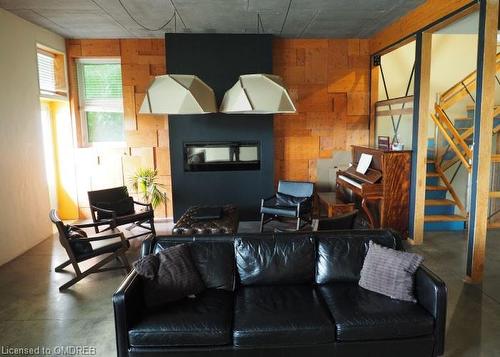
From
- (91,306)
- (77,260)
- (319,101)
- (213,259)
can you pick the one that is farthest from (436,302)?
(319,101)

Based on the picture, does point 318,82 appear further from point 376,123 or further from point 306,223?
point 306,223

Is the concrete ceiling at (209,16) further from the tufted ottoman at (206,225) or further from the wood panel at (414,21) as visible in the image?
the tufted ottoman at (206,225)

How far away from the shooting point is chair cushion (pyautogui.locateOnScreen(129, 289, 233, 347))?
227 cm

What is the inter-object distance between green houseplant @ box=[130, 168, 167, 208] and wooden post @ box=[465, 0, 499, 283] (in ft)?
15.6

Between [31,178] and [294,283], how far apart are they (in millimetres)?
4241

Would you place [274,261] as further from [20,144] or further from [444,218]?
[20,144]

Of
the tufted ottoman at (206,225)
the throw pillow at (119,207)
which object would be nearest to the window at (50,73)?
the throw pillow at (119,207)

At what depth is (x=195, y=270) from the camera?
276 centimetres

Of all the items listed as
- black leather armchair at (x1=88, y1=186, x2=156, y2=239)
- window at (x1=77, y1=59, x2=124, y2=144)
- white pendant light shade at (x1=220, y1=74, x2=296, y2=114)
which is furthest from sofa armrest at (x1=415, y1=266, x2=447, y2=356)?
window at (x1=77, y1=59, x2=124, y2=144)

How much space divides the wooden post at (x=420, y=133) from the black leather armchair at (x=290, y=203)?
58.0 inches

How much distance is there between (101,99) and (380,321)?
593cm

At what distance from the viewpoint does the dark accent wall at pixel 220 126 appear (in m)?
5.84

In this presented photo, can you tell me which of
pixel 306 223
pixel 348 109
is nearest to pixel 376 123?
pixel 348 109

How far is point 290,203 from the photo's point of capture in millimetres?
5641
